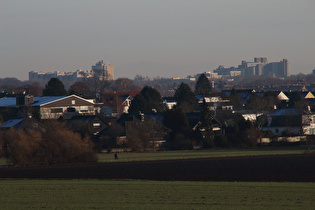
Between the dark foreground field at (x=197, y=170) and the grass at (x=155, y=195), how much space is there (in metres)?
4.06

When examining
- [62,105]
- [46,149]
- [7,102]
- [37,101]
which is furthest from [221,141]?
[7,102]

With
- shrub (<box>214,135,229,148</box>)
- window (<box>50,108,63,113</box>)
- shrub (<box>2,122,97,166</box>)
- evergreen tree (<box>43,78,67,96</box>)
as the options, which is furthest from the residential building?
shrub (<box>2,122,97,166</box>)

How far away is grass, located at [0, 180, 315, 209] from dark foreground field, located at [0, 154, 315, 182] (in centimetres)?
406

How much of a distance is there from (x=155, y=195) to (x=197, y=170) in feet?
47.9

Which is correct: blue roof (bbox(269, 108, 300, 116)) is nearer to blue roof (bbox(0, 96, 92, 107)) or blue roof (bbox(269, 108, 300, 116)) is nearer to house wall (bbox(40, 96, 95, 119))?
house wall (bbox(40, 96, 95, 119))

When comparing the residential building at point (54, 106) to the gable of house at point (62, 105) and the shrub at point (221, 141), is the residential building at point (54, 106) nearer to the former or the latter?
the gable of house at point (62, 105)

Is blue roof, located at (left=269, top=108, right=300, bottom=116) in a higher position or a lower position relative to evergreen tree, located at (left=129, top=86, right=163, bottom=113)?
→ lower

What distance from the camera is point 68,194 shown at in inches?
984

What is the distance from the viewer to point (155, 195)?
24438mm

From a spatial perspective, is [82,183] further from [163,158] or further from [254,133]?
[254,133]

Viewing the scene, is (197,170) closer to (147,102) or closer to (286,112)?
(286,112)

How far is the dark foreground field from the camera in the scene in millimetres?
34438

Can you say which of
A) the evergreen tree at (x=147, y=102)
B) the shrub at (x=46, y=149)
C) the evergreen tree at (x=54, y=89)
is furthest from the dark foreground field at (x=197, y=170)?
the evergreen tree at (x=54, y=89)

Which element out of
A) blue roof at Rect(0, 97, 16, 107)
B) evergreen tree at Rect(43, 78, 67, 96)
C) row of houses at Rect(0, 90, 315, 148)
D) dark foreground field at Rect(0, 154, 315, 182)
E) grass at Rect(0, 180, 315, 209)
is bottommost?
dark foreground field at Rect(0, 154, 315, 182)
